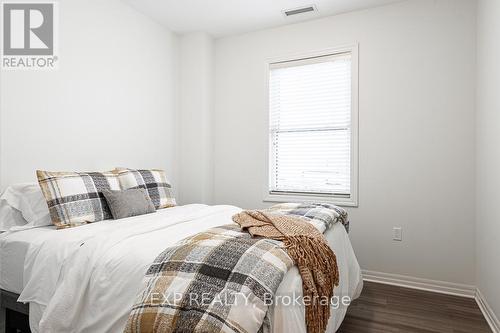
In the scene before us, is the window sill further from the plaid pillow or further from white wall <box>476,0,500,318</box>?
the plaid pillow

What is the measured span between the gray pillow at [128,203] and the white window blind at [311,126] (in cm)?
157

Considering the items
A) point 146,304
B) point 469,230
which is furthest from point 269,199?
point 146,304

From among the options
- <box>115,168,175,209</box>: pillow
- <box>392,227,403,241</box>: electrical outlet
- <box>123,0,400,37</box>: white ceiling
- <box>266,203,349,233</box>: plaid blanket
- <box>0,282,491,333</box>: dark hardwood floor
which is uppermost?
<box>123,0,400,37</box>: white ceiling

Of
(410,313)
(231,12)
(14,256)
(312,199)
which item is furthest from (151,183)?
(410,313)

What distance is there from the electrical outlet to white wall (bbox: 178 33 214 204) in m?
2.10

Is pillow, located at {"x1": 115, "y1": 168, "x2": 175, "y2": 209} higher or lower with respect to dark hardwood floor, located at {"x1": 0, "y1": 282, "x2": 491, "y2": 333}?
higher

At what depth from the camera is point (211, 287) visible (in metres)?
1.20

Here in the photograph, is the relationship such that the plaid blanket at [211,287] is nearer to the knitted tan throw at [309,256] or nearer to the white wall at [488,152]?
the knitted tan throw at [309,256]

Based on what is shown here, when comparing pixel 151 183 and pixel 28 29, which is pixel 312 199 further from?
pixel 28 29

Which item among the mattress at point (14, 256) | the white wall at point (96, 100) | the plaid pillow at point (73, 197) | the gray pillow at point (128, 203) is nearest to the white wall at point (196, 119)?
the white wall at point (96, 100)

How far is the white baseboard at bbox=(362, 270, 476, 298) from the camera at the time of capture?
8.99 feet

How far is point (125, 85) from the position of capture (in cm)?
315

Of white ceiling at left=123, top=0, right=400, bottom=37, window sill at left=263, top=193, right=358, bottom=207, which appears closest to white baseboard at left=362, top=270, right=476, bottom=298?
window sill at left=263, top=193, right=358, bottom=207

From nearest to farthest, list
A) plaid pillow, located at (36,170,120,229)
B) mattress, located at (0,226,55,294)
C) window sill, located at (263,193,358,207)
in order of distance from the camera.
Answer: mattress, located at (0,226,55,294) → plaid pillow, located at (36,170,120,229) → window sill, located at (263,193,358,207)
